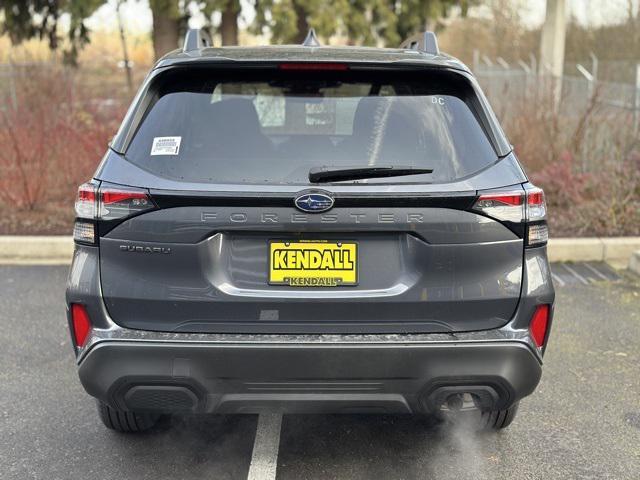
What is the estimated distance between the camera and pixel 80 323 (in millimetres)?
2730

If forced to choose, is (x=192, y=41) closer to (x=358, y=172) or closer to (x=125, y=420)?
(x=358, y=172)

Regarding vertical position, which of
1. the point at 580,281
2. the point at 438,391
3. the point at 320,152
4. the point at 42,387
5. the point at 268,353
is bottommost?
the point at 580,281

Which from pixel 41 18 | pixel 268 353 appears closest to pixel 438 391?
pixel 268 353

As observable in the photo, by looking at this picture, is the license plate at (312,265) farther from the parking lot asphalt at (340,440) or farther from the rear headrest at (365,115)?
the parking lot asphalt at (340,440)

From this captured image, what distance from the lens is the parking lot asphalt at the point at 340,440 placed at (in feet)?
10.2

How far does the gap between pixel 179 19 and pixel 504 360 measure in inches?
461

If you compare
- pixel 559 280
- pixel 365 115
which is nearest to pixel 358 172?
pixel 365 115

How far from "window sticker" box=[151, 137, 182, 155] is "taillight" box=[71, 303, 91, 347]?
690 millimetres

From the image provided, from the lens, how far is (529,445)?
3.35 meters

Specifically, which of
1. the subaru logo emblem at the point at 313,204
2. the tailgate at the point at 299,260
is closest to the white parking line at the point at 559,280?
the tailgate at the point at 299,260

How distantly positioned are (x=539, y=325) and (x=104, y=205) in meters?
1.80

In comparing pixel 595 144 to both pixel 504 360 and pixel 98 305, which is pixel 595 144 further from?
pixel 98 305

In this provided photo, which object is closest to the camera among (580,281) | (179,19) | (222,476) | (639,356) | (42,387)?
(222,476)

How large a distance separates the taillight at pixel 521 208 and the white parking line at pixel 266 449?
1.49 metres
